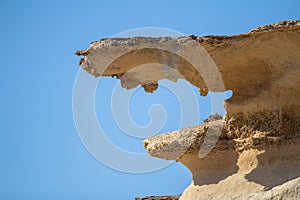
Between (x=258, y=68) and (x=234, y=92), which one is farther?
(x=234, y=92)

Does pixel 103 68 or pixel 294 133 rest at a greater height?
pixel 103 68

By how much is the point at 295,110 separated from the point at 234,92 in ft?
3.30

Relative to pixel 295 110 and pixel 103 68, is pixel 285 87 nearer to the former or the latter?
pixel 295 110

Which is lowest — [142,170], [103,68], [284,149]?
[284,149]

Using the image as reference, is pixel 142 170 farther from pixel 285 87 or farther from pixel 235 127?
pixel 285 87

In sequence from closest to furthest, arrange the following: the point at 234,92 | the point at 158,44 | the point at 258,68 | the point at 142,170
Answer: the point at 158,44, the point at 258,68, the point at 234,92, the point at 142,170

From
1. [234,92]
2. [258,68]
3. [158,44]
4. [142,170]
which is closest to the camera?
[158,44]

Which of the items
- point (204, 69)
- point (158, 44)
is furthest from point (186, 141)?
point (158, 44)

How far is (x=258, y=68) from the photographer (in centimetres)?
684

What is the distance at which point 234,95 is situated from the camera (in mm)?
7281

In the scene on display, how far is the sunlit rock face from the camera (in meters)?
6.30

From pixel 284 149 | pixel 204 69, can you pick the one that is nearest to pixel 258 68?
pixel 204 69

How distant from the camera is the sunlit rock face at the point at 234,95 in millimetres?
6297

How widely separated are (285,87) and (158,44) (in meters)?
1.77
